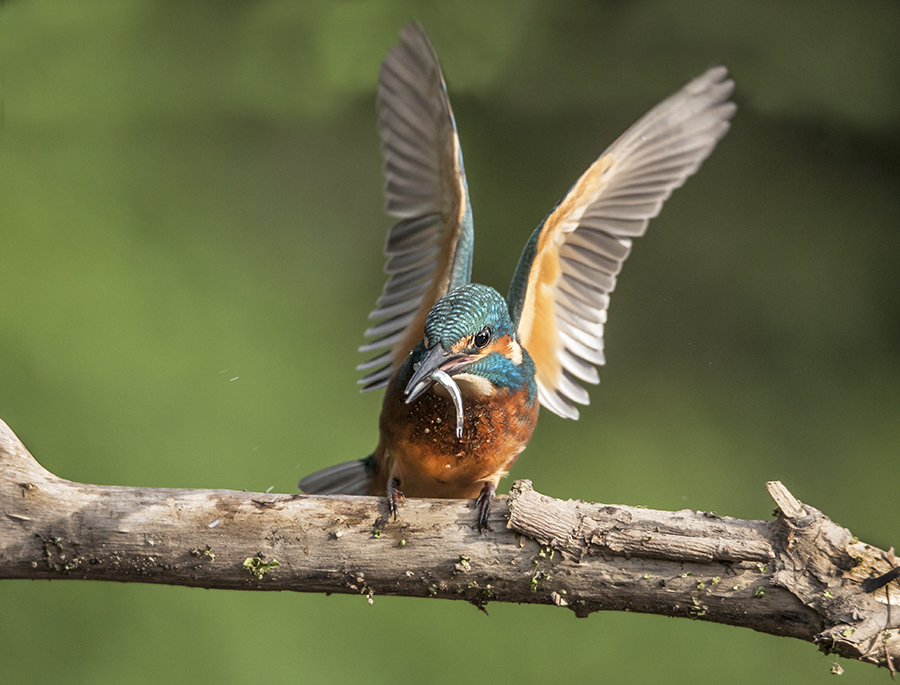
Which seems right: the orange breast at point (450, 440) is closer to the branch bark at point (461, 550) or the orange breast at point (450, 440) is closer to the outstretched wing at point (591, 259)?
the branch bark at point (461, 550)

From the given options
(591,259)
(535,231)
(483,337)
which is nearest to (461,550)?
(483,337)

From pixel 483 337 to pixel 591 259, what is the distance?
2.33 feet

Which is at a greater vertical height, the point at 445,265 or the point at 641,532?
the point at 445,265

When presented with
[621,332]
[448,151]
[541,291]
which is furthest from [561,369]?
[621,332]

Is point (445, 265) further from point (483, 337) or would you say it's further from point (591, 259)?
point (483, 337)

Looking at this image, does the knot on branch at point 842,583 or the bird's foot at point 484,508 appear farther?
the bird's foot at point 484,508

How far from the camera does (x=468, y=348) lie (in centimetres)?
138

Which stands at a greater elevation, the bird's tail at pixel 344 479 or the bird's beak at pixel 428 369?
the bird's beak at pixel 428 369

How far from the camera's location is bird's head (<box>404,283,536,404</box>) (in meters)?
1.31

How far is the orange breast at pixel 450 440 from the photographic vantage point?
4.84 ft

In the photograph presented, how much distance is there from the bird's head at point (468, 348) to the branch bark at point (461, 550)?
0.22 meters

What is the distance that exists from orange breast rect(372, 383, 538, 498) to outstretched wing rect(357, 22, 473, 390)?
44cm

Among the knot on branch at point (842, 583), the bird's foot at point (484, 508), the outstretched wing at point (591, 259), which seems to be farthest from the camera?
the outstretched wing at point (591, 259)

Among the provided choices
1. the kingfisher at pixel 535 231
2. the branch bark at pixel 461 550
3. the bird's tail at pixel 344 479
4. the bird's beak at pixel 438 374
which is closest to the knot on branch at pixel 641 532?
the branch bark at pixel 461 550
